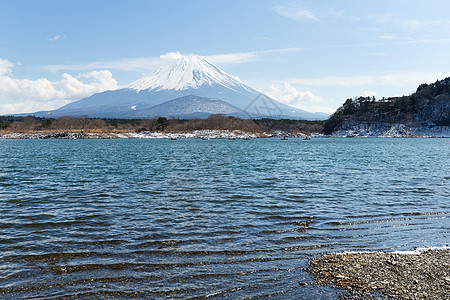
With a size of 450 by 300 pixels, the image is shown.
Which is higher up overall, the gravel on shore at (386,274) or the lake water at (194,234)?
the gravel on shore at (386,274)

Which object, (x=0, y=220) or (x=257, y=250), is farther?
(x=0, y=220)

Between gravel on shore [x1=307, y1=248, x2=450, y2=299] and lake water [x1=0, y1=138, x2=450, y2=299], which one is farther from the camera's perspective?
lake water [x1=0, y1=138, x2=450, y2=299]

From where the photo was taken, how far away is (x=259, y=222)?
1714cm

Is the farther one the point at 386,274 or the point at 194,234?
the point at 194,234

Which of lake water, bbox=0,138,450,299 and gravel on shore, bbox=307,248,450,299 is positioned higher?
gravel on shore, bbox=307,248,450,299

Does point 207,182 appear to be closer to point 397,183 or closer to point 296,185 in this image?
point 296,185

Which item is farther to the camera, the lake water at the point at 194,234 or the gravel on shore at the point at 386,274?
the lake water at the point at 194,234

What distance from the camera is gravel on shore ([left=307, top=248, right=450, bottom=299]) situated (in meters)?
9.02

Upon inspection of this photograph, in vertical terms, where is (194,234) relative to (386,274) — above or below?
below

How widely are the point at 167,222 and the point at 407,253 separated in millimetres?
10940

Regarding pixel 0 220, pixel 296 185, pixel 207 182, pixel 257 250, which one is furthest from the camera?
pixel 207 182

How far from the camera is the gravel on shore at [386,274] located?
9023 mm

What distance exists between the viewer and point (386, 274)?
10.2 metres

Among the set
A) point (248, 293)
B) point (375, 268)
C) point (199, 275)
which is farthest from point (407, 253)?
point (199, 275)
